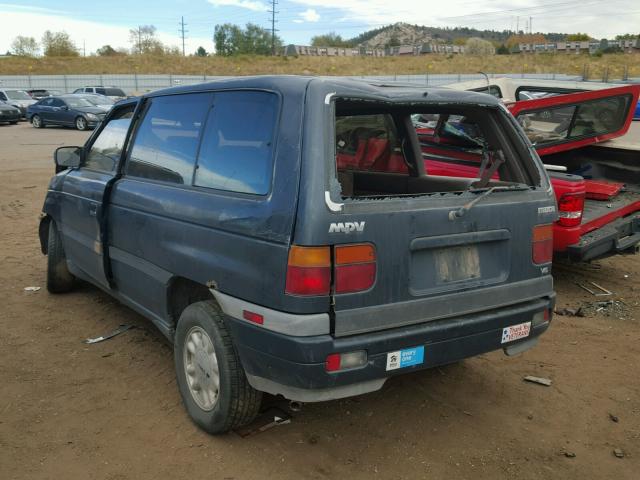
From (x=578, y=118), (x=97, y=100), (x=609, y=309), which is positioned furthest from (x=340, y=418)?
(x=97, y=100)

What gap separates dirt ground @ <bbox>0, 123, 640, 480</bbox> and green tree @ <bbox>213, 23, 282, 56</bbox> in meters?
90.9

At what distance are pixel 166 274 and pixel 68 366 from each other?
4.17ft

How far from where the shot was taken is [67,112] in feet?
81.3

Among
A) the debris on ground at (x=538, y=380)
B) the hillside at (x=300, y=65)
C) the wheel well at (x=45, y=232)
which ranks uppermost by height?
the hillside at (x=300, y=65)

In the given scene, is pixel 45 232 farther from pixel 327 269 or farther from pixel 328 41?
pixel 328 41

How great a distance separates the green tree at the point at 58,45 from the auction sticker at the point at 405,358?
77.3 meters

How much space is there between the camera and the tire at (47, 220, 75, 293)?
549 centimetres

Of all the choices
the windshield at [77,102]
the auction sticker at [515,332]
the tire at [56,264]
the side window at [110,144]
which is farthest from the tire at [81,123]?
the auction sticker at [515,332]

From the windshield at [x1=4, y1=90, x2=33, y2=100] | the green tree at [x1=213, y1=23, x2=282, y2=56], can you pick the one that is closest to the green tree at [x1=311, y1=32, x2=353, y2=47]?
the green tree at [x1=213, y1=23, x2=282, y2=56]

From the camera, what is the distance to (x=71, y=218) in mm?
4902

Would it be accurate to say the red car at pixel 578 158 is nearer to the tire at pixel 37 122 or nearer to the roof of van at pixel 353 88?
the roof of van at pixel 353 88

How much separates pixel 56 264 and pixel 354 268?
12.4 feet

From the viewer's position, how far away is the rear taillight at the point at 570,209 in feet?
17.3

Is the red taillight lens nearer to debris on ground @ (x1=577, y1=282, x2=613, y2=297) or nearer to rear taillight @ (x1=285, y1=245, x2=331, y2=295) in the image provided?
rear taillight @ (x1=285, y1=245, x2=331, y2=295)
